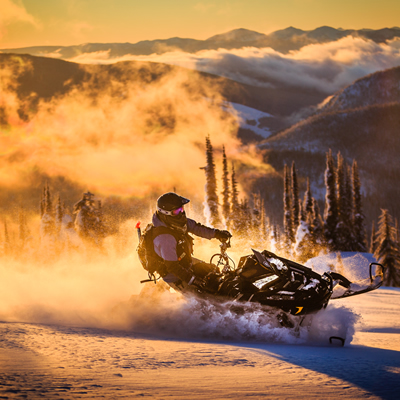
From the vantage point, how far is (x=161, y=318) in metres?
8.25

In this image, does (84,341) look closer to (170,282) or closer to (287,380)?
(170,282)

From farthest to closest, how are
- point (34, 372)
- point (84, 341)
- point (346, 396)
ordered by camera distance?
point (84, 341), point (34, 372), point (346, 396)

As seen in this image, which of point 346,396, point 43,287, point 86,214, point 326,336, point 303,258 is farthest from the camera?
point 303,258

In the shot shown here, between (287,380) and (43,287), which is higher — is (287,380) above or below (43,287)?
below

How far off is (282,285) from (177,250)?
6.89ft

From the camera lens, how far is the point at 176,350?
5.97 meters

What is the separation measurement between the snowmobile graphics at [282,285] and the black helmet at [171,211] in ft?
4.14

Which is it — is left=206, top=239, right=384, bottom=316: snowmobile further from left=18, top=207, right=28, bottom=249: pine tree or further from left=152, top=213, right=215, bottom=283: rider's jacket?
left=18, top=207, right=28, bottom=249: pine tree

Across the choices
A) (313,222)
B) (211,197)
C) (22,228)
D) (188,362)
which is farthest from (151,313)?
(22,228)

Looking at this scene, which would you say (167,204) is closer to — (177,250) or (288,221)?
(177,250)

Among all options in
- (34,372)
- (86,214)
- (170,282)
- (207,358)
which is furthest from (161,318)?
(86,214)

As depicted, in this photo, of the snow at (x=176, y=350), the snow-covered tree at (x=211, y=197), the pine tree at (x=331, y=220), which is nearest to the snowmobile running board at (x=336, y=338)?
the snow at (x=176, y=350)

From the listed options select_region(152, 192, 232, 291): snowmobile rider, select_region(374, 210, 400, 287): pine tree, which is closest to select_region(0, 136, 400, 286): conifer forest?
→ select_region(374, 210, 400, 287): pine tree

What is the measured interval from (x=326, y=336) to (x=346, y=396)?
3537 mm
